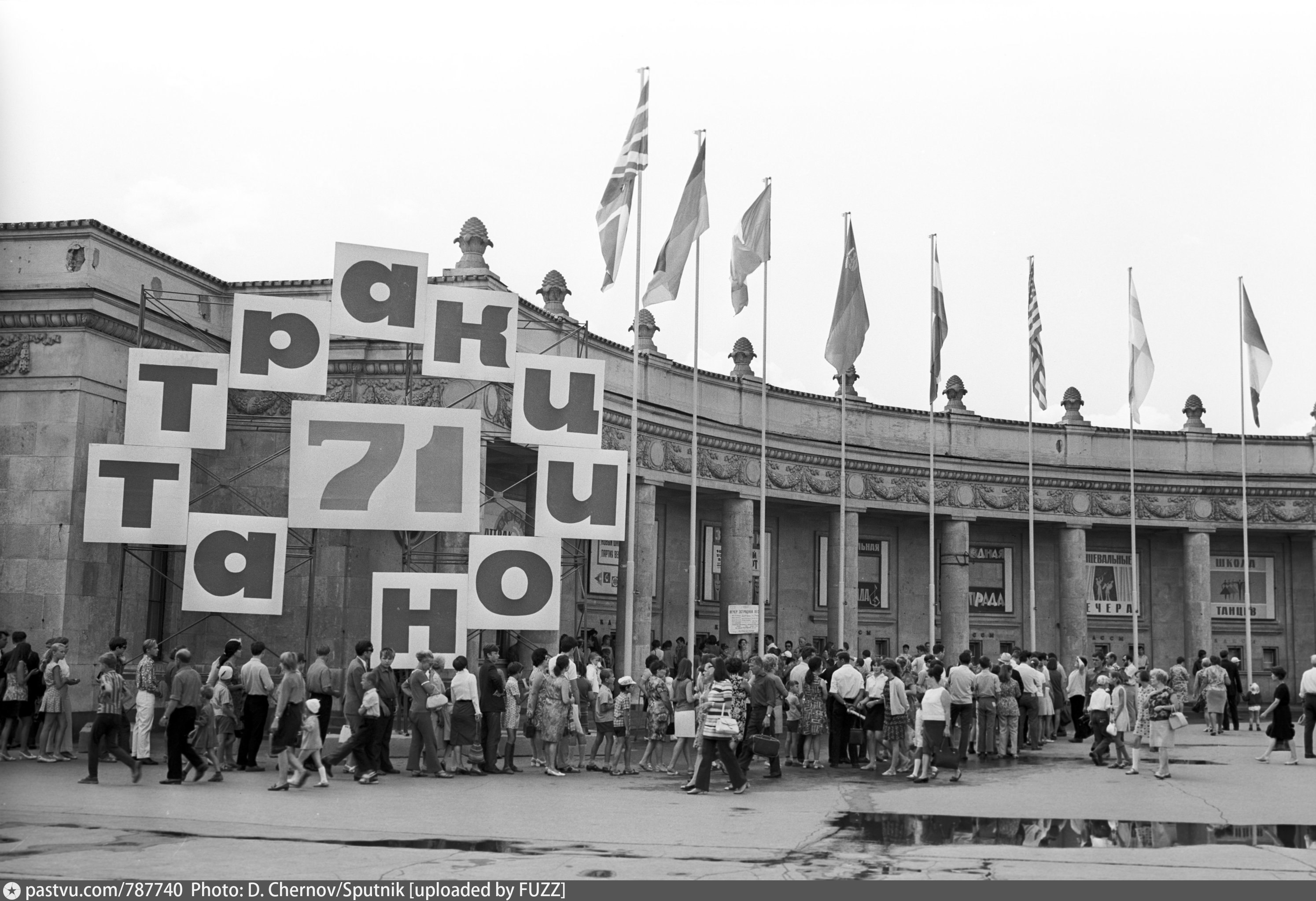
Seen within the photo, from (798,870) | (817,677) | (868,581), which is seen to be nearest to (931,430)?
(868,581)

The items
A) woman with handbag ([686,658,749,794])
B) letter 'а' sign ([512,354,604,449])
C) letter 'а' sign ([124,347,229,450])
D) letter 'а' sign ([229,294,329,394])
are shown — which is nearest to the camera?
woman with handbag ([686,658,749,794])

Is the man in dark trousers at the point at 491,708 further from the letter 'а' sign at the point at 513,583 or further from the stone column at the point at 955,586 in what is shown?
the stone column at the point at 955,586

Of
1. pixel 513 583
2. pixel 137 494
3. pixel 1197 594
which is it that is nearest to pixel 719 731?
pixel 513 583

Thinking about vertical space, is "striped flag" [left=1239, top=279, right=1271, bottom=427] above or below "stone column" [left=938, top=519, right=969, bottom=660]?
above

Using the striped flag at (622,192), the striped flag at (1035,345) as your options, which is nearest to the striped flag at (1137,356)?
the striped flag at (1035,345)

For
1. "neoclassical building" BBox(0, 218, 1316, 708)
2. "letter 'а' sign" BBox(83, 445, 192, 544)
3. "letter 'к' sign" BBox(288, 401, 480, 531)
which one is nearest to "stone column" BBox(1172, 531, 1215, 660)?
"neoclassical building" BBox(0, 218, 1316, 708)

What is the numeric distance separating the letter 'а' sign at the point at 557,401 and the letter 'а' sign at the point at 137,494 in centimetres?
547

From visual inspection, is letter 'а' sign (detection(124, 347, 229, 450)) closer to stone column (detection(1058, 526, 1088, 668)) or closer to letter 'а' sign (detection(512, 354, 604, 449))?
letter 'а' sign (detection(512, 354, 604, 449))

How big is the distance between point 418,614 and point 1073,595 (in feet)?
87.5

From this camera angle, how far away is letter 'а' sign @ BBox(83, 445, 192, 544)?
20.6m

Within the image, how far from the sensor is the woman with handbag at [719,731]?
16.3 metres

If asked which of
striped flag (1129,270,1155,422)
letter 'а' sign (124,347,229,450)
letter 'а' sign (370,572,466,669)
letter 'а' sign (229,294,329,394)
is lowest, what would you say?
letter 'а' sign (370,572,466,669)

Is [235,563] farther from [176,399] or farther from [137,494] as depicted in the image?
[176,399]

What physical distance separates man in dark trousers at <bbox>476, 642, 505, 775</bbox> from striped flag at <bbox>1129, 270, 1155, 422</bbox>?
81.8 ft
